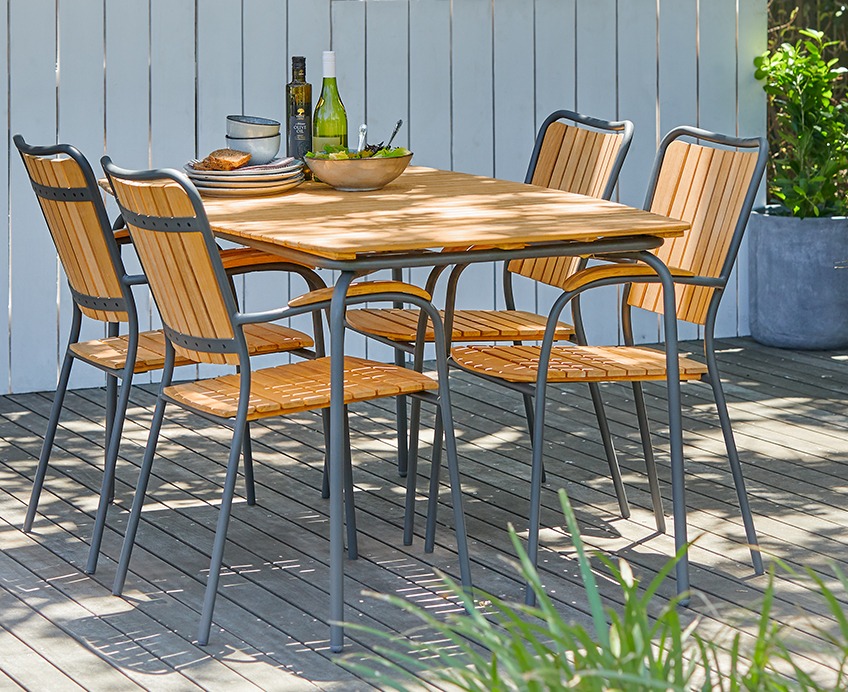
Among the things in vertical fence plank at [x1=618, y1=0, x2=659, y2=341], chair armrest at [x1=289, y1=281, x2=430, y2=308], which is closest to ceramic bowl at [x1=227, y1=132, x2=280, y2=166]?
chair armrest at [x1=289, y1=281, x2=430, y2=308]

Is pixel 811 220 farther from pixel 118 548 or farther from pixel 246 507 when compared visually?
pixel 118 548

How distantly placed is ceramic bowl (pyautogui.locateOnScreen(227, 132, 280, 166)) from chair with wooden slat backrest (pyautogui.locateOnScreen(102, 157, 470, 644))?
823 millimetres

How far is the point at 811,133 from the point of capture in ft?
20.9

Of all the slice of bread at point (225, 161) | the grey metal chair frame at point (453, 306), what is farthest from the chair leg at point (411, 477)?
the slice of bread at point (225, 161)

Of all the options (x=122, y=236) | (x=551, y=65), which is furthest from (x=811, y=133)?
(x=122, y=236)

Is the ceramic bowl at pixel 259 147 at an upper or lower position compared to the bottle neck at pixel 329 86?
lower

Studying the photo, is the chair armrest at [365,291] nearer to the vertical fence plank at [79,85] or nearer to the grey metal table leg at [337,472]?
the grey metal table leg at [337,472]

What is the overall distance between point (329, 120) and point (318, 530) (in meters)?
1.18

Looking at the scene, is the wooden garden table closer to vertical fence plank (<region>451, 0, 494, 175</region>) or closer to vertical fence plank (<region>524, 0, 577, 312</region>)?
vertical fence plank (<region>451, 0, 494, 175</region>)

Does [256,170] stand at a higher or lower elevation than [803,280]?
higher

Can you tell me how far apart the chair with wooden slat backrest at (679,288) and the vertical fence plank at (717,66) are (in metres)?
2.73

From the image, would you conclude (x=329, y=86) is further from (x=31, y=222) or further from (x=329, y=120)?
(x=31, y=222)

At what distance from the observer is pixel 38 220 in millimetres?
5688

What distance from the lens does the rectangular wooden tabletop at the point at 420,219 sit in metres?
3.30
